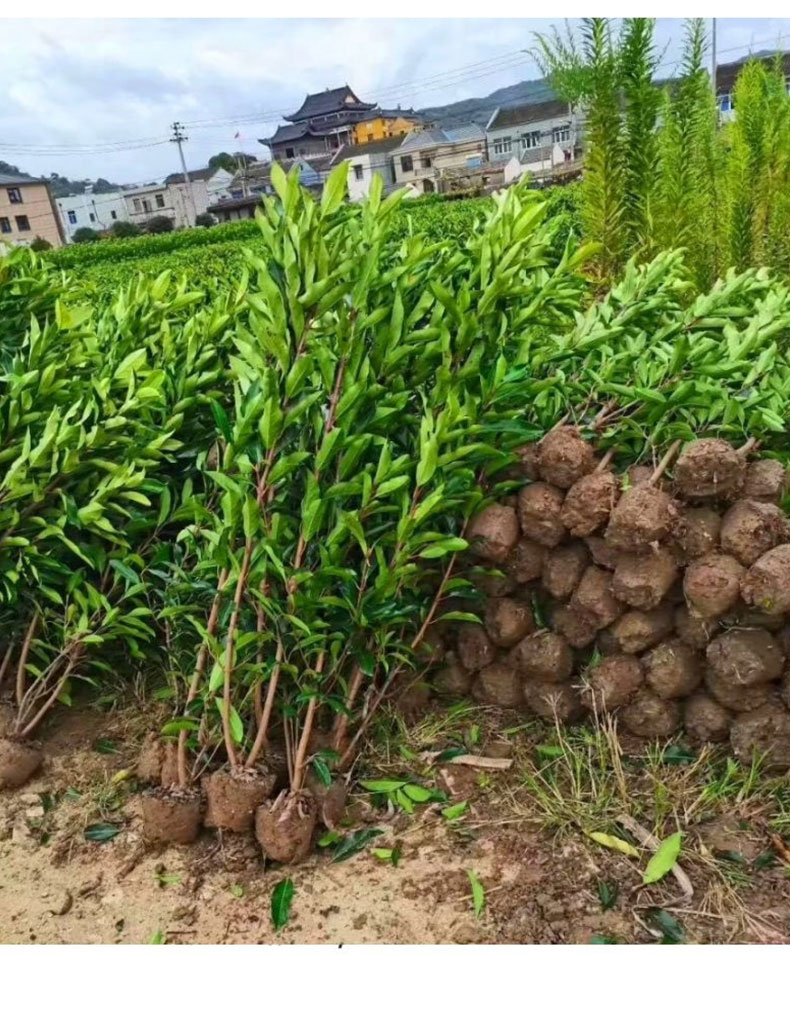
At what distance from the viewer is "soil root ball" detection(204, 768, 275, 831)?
67.7 inches

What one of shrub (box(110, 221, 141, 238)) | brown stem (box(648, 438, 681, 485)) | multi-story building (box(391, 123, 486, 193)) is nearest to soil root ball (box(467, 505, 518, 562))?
brown stem (box(648, 438, 681, 485))

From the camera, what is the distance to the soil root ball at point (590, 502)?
1795 mm

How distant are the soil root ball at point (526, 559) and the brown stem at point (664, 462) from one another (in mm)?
300

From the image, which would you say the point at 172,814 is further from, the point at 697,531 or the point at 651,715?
the point at 697,531

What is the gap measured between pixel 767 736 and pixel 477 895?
2.37ft

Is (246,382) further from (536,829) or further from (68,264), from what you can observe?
(68,264)

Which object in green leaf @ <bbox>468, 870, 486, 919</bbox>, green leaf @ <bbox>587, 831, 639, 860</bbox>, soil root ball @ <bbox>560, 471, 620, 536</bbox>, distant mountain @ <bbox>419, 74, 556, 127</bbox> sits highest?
distant mountain @ <bbox>419, 74, 556, 127</bbox>

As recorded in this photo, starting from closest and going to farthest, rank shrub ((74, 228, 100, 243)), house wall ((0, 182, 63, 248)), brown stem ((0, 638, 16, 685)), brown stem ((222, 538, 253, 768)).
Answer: brown stem ((222, 538, 253, 768)) < brown stem ((0, 638, 16, 685)) < house wall ((0, 182, 63, 248)) < shrub ((74, 228, 100, 243))

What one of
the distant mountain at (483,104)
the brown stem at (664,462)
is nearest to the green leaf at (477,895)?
the brown stem at (664,462)

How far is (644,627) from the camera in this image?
1834 millimetres

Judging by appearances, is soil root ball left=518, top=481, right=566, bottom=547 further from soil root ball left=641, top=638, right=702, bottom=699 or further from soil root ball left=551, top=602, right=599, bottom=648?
soil root ball left=641, top=638, right=702, bottom=699

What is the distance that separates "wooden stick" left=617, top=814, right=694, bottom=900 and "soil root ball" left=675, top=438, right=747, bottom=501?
0.70 m

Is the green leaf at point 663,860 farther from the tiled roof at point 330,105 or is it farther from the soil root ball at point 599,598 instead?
the tiled roof at point 330,105

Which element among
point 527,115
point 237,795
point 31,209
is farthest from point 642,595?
point 527,115
